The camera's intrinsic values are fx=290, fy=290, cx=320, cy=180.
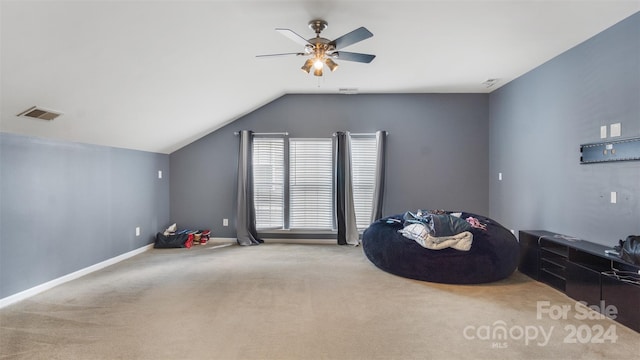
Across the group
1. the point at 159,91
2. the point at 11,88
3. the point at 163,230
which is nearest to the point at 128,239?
the point at 163,230

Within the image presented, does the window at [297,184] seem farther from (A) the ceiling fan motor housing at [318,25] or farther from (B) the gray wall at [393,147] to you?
(A) the ceiling fan motor housing at [318,25]

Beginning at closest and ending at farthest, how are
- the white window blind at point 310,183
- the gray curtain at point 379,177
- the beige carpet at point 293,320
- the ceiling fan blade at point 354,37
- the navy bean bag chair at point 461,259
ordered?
1. the beige carpet at point 293,320
2. the ceiling fan blade at point 354,37
3. the navy bean bag chair at point 461,259
4. the gray curtain at point 379,177
5. the white window blind at point 310,183

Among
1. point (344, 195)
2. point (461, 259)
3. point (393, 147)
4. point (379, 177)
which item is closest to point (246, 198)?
point (344, 195)

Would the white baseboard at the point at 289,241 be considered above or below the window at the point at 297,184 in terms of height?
below

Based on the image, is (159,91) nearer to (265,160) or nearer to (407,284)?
(265,160)

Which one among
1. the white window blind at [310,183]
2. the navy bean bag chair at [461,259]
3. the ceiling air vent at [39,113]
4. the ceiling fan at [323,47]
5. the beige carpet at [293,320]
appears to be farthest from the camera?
the white window blind at [310,183]

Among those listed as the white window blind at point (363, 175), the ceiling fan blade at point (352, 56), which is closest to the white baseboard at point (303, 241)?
the white window blind at point (363, 175)

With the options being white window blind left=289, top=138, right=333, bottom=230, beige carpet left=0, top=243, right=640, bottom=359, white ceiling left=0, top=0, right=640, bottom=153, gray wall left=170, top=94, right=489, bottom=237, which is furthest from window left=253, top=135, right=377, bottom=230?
beige carpet left=0, top=243, right=640, bottom=359

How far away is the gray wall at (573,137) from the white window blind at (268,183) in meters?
3.87

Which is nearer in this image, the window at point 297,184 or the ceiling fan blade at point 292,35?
the ceiling fan blade at point 292,35

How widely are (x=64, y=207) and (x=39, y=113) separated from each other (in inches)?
47.4

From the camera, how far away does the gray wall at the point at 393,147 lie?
209 inches

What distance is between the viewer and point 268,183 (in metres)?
5.47

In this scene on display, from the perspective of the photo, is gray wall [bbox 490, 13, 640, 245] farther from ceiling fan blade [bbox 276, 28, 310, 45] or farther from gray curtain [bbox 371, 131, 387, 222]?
ceiling fan blade [bbox 276, 28, 310, 45]
